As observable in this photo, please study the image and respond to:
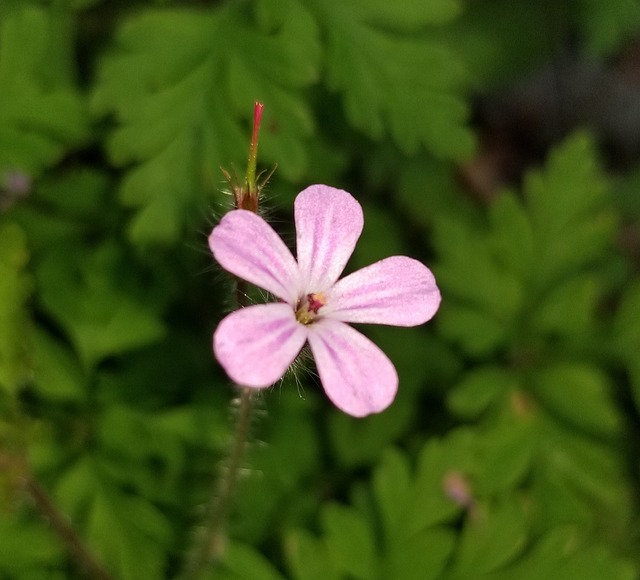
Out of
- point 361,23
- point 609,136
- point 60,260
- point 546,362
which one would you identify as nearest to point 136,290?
point 60,260

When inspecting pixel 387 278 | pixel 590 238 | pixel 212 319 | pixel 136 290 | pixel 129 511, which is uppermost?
pixel 387 278

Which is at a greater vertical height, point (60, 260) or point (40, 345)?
point (60, 260)

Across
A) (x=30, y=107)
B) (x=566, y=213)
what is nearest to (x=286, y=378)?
(x=30, y=107)

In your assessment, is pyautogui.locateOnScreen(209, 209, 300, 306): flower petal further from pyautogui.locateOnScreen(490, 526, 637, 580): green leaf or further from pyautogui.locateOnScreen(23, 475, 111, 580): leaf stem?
pyautogui.locateOnScreen(490, 526, 637, 580): green leaf

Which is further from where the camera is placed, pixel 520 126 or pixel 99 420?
pixel 520 126

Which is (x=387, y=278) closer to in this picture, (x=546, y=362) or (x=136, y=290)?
(x=136, y=290)

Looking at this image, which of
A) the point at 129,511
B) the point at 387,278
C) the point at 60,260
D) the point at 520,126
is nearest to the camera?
the point at 387,278

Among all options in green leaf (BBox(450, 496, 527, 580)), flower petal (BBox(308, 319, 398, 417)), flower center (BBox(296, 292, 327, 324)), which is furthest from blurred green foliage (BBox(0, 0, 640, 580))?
flower petal (BBox(308, 319, 398, 417))
